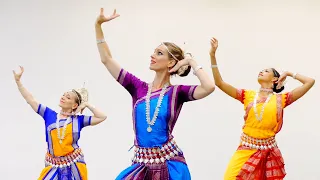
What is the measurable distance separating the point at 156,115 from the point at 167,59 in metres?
0.31

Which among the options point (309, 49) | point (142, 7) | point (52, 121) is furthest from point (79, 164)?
point (309, 49)

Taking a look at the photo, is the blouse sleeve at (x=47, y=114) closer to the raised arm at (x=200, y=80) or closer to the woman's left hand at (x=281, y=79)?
the raised arm at (x=200, y=80)

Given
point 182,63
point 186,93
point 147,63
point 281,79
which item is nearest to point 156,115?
point 186,93

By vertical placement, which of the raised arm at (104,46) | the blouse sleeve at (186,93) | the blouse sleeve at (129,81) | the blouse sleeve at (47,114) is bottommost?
the blouse sleeve at (47,114)

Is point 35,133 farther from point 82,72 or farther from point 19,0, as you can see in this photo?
point 19,0

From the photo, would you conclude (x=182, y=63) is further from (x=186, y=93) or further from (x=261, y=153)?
(x=261, y=153)

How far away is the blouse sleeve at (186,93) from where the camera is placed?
8.02 feet

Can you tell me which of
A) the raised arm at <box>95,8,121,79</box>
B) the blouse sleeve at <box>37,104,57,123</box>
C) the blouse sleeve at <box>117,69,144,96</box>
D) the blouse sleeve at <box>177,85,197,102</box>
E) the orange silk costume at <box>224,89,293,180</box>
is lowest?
the orange silk costume at <box>224,89,293,180</box>

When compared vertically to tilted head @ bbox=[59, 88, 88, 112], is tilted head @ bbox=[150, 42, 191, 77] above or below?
above

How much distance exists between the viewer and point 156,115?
2420mm

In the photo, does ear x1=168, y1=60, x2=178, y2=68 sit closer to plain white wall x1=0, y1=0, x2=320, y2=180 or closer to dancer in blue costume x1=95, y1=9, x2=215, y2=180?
dancer in blue costume x1=95, y1=9, x2=215, y2=180

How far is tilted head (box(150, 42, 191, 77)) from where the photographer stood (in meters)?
2.52

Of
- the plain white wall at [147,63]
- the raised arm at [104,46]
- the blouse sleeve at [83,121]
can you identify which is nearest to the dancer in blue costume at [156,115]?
the raised arm at [104,46]

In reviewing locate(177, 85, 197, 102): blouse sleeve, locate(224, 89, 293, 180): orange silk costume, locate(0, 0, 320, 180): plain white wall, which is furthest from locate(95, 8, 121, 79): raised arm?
locate(0, 0, 320, 180): plain white wall
